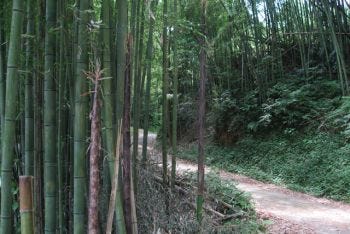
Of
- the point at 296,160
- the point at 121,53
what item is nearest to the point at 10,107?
the point at 121,53

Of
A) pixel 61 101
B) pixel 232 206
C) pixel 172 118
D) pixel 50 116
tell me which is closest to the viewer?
pixel 50 116

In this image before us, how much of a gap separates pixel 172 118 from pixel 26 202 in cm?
572

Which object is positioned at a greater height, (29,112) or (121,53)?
(121,53)

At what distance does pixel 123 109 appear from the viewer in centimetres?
230

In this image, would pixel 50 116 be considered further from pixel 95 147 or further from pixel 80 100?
pixel 95 147

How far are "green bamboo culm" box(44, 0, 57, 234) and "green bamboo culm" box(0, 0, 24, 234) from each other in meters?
0.34

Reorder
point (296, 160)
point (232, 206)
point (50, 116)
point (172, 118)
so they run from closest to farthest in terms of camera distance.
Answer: point (50, 116) → point (232, 206) → point (172, 118) → point (296, 160)

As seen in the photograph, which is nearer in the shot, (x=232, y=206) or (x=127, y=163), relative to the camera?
(x=127, y=163)

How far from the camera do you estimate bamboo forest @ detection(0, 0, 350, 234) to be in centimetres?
214

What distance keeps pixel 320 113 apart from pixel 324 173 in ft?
7.00

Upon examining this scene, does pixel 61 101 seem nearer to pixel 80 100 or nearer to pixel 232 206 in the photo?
pixel 80 100

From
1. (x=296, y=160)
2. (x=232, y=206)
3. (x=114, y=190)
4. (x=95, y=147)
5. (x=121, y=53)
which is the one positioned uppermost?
(x=121, y=53)

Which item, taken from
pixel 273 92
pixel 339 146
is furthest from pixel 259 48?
pixel 339 146

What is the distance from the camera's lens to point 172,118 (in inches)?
281
